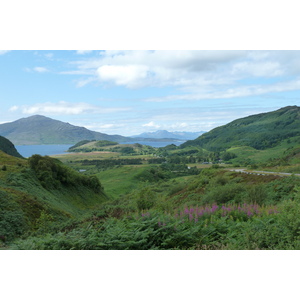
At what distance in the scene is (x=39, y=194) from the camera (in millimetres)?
32250

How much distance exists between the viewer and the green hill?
1853 centimetres

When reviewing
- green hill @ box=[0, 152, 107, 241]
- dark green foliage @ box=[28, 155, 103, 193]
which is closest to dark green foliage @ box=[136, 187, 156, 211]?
green hill @ box=[0, 152, 107, 241]

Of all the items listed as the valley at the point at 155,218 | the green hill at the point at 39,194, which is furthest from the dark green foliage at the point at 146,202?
the green hill at the point at 39,194

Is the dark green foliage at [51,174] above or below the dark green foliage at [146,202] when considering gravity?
above

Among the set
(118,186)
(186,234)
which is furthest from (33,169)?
(118,186)

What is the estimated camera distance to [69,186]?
48875 millimetres

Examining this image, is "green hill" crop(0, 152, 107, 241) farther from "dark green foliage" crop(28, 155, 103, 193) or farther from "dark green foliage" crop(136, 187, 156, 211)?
"dark green foliage" crop(136, 187, 156, 211)

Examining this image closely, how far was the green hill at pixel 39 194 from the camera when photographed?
18531 mm

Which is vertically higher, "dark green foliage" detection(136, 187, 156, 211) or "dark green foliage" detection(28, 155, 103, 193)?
"dark green foliage" detection(28, 155, 103, 193)

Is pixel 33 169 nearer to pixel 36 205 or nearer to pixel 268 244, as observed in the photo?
pixel 36 205

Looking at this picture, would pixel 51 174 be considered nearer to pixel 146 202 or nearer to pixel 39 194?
pixel 39 194

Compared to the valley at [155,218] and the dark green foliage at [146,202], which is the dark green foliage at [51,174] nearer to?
the valley at [155,218]

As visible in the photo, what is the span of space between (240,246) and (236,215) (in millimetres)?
4693

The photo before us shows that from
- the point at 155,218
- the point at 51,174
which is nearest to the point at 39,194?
the point at 51,174
